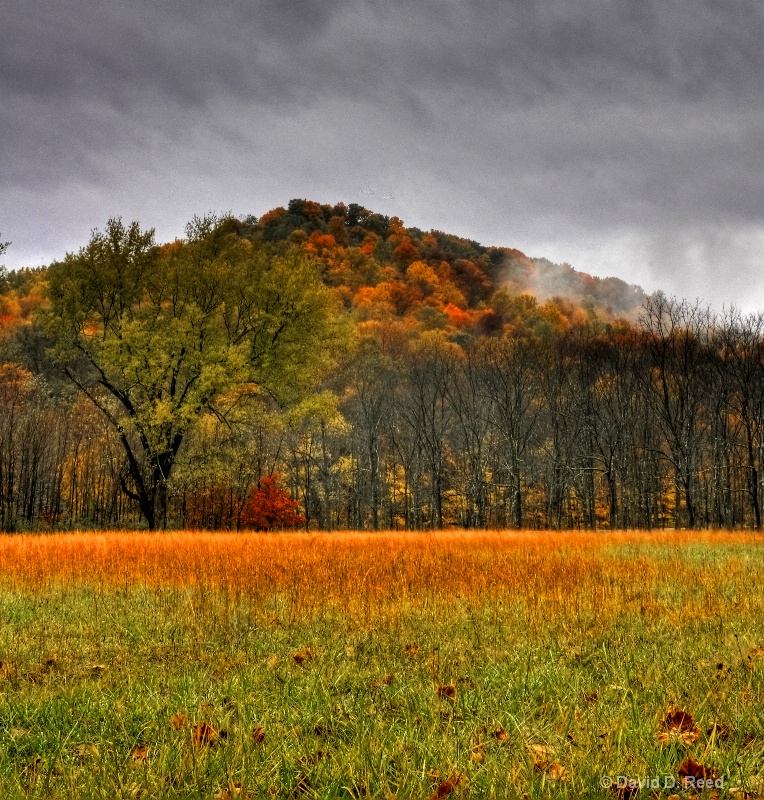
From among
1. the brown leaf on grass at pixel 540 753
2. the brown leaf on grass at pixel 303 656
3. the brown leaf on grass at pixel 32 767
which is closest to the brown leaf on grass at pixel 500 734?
the brown leaf on grass at pixel 540 753

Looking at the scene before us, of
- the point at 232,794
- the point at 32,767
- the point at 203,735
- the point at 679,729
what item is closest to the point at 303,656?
the point at 203,735

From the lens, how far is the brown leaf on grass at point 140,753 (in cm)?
282

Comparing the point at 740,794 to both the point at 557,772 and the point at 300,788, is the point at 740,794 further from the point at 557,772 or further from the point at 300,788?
the point at 300,788

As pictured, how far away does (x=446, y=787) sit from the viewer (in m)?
2.46

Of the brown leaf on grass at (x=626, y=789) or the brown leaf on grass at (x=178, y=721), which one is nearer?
the brown leaf on grass at (x=626, y=789)

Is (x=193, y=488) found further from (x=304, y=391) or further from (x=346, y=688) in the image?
(x=346, y=688)

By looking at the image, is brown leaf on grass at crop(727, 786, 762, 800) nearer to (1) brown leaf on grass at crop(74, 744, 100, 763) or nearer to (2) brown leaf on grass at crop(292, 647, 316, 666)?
(1) brown leaf on grass at crop(74, 744, 100, 763)

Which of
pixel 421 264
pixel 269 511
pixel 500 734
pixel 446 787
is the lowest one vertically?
pixel 269 511

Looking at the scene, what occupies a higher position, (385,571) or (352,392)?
(352,392)

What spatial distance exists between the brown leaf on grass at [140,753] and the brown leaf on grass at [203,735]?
0.74 feet

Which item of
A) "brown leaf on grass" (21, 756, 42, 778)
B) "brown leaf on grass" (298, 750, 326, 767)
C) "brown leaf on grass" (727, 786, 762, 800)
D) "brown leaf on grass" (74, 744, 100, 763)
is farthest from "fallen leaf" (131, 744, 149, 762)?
"brown leaf on grass" (727, 786, 762, 800)

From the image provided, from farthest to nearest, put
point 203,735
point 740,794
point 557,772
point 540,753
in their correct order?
point 203,735, point 540,753, point 557,772, point 740,794

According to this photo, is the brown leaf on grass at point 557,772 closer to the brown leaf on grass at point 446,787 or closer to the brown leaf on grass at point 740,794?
the brown leaf on grass at point 446,787

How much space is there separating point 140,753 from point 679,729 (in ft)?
8.80
